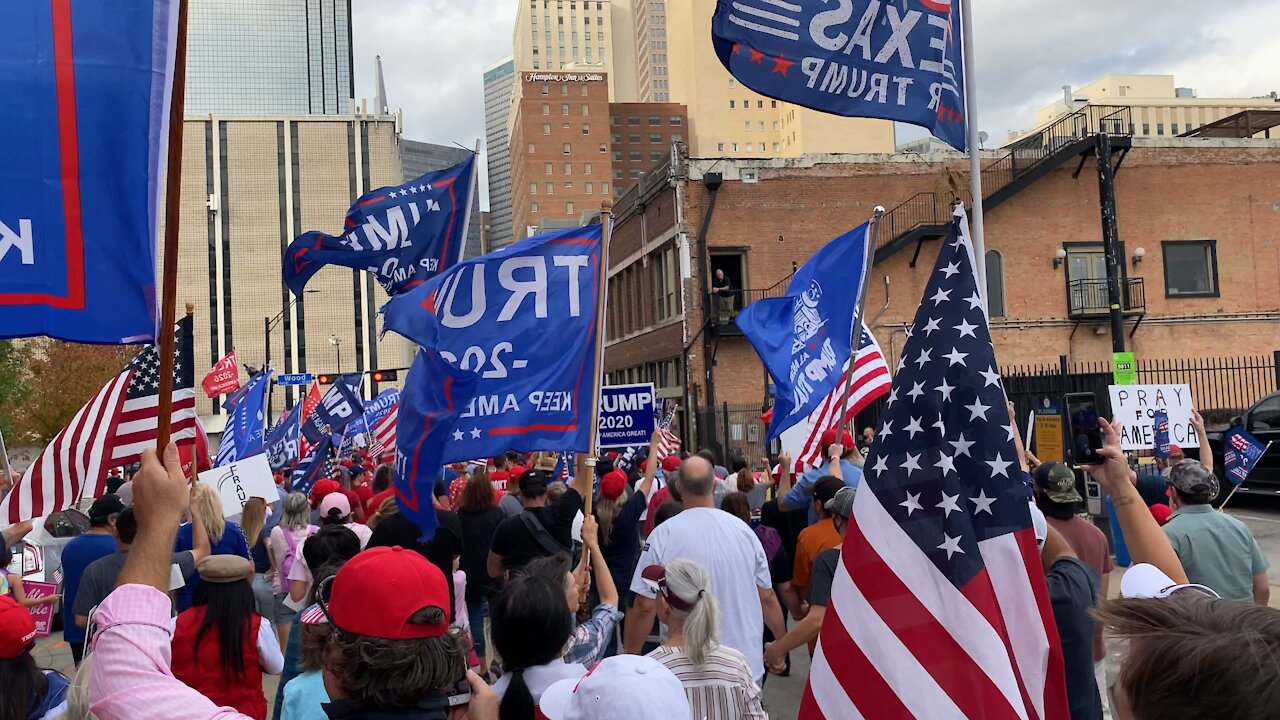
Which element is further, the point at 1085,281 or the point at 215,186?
the point at 215,186

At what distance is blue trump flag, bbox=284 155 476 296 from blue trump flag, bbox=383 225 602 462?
168 inches

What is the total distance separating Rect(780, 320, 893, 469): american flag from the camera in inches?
384

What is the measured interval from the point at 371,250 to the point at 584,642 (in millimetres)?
8279

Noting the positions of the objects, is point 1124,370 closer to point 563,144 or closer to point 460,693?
point 460,693

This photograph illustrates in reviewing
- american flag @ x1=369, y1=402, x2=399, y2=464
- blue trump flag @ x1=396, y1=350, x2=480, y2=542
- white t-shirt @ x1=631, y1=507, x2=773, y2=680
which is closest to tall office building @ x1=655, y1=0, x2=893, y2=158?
american flag @ x1=369, y1=402, x2=399, y2=464

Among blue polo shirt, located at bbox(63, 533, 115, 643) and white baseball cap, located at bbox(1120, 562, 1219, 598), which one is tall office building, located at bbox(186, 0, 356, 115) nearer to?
blue polo shirt, located at bbox(63, 533, 115, 643)

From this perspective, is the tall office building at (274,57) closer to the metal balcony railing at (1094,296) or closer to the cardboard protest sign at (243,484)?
the metal balcony railing at (1094,296)

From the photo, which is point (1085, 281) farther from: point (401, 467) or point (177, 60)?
point (177, 60)

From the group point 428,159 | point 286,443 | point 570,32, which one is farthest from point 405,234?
point 428,159

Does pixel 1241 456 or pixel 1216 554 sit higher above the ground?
pixel 1241 456

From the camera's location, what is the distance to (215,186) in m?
98.9

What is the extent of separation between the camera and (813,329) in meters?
10.1

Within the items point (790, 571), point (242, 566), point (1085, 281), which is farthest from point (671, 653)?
point (1085, 281)

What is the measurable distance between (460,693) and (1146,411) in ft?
31.0
